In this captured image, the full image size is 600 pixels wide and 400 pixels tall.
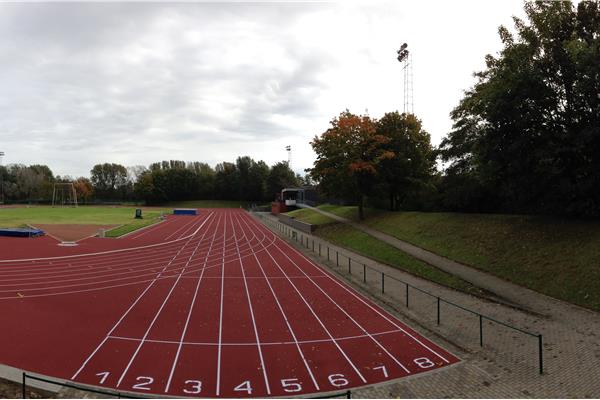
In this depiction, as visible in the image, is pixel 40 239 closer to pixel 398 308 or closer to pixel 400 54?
pixel 398 308

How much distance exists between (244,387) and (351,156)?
31.2 m

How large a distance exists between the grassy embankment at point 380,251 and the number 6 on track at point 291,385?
1112 centimetres

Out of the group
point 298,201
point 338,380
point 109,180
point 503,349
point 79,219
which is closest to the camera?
point 338,380

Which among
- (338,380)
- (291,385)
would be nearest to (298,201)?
(338,380)

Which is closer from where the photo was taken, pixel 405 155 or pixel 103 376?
pixel 103 376

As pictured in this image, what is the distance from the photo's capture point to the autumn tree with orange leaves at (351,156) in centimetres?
3759

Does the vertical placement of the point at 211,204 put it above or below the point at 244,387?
above

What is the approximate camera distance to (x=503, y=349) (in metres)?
11.0

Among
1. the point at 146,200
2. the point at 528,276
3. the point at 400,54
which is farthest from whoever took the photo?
the point at 146,200

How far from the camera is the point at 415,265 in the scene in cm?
2264

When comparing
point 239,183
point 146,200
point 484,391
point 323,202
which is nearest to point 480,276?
point 484,391

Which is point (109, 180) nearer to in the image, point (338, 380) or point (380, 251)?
point (380, 251)

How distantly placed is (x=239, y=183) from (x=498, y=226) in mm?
99667

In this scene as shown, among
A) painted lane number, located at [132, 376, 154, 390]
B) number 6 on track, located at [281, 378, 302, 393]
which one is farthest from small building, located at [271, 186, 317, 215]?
painted lane number, located at [132, 376, 154, 390]
